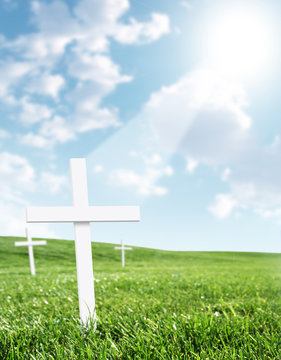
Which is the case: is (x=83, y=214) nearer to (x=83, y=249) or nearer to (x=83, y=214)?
(x=83, y=214)

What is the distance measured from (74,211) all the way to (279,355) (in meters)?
2.64

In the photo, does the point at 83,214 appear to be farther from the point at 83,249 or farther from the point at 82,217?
the point at 83,249

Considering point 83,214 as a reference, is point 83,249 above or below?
below

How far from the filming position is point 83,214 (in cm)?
415

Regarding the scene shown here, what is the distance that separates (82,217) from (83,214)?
39mm

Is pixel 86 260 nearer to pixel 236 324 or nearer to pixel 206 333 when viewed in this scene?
→ pixel 206 333

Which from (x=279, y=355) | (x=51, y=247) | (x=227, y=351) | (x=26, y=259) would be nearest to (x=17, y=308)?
(x=227, y=351)

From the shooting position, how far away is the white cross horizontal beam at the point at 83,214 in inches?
157

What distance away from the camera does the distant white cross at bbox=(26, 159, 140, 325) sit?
402 centimetres

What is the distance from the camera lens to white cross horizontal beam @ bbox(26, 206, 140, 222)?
398 cm

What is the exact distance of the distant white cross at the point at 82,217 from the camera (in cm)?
402

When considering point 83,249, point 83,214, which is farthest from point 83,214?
point 83,249

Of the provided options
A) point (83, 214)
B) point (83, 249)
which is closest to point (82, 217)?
point (83, 214)

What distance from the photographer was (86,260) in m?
4.08
